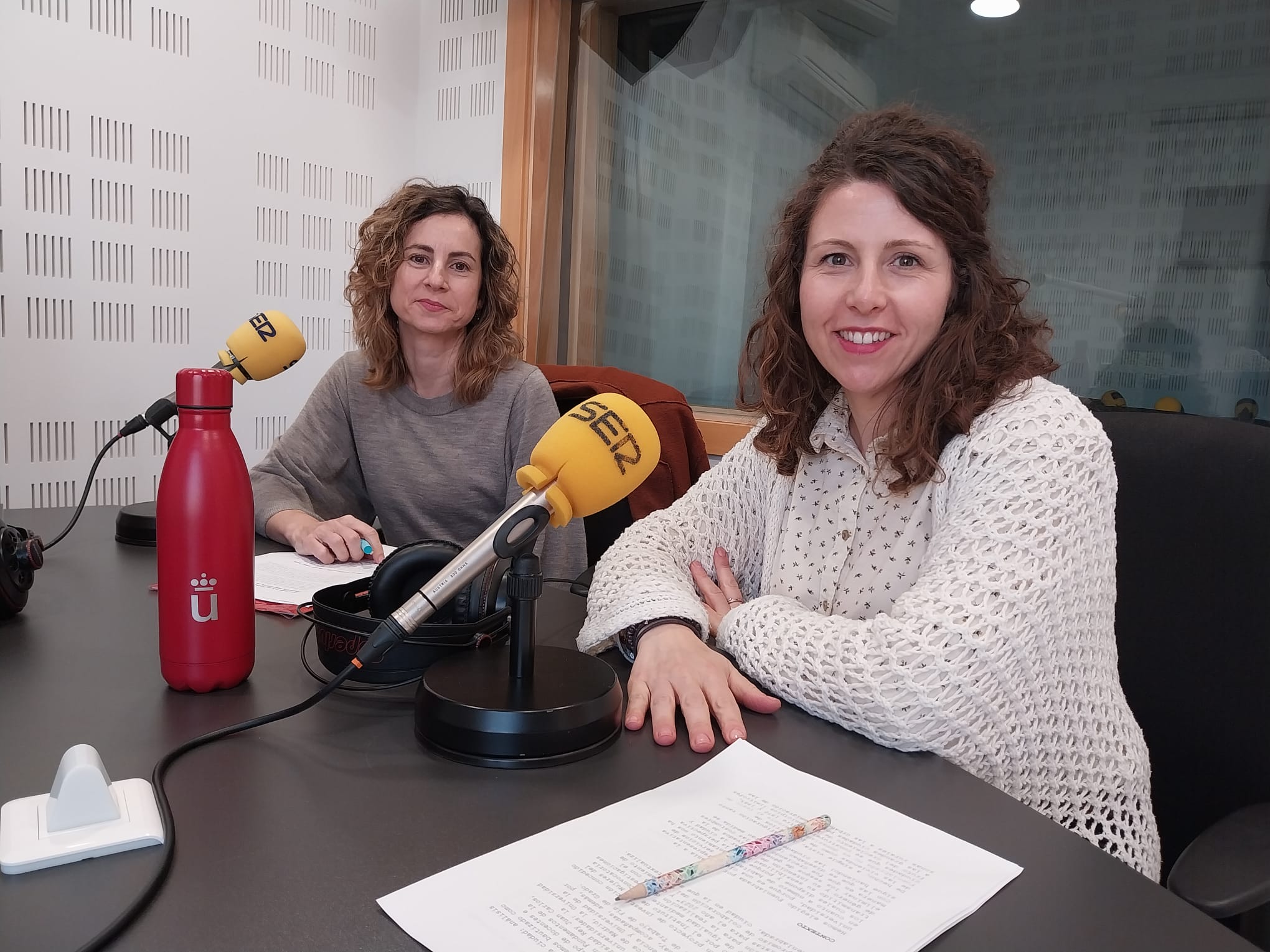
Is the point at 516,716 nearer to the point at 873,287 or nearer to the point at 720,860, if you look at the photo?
the point at 720,860

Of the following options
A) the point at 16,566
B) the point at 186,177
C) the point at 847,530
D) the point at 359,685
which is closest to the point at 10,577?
the point at 16,566

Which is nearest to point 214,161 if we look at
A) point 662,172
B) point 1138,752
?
point 662,172

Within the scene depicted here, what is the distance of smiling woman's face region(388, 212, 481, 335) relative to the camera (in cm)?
204

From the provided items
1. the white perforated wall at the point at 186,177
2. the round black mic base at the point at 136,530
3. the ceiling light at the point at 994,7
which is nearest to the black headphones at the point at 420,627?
the round black mic base at the point at 136,530

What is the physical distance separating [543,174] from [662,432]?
1.24 meters

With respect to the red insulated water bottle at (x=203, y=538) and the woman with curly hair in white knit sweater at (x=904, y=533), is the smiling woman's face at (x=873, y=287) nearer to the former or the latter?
the woman with curly hair in white knit sweater at (x=904, y=533)

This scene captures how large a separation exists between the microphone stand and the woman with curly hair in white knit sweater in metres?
0.07

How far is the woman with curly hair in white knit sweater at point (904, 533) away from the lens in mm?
857

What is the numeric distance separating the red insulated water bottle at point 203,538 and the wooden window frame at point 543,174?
6.25 ft

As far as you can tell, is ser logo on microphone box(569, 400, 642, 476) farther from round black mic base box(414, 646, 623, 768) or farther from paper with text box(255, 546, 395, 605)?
paper with text box(255, 546, 395, 605)

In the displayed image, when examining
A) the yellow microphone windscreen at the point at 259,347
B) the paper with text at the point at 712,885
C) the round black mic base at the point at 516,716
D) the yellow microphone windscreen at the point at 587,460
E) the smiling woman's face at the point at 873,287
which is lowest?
the paper with text at the point at 712,885

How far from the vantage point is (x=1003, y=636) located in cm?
87

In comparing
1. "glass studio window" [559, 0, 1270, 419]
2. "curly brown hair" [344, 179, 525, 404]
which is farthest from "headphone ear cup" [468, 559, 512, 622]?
"curly brown hair" [344, 179, 525, 404]

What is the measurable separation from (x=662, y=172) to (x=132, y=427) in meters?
1.88
